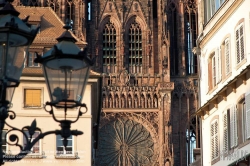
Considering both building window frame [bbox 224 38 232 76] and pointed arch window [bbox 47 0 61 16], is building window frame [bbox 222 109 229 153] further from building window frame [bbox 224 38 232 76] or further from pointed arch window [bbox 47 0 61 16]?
pointed arch window [bbox 47 0 61 16]

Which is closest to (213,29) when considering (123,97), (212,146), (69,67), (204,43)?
(204,43)

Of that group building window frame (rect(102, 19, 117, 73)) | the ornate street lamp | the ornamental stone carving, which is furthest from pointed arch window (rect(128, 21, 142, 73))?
the ornate street lamp

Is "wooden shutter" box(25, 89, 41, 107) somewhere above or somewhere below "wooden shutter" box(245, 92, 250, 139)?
above

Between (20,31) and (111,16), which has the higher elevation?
(111,16)

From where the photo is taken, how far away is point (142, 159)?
7281 centimetres

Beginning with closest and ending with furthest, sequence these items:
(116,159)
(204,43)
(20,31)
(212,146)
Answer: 1. (20,31)
2. (212,146)
3. (204,43)
4. (116,159)

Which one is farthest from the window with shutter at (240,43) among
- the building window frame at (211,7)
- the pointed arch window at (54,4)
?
the pointed arch window at (54,4)

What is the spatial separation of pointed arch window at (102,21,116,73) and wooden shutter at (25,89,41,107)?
3699cm

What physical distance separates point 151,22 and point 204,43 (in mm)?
44409

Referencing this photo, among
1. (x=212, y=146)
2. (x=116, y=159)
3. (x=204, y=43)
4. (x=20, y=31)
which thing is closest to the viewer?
(x=20, y=31)

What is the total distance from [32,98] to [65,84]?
995 inches

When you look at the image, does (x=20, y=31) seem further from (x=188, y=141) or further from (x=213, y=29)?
(x=188, y=141)

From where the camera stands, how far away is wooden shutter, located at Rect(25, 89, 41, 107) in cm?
3709

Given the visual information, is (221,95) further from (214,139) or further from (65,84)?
(65,84)
